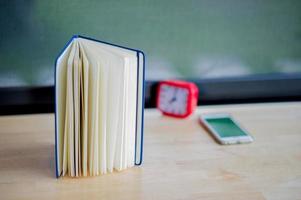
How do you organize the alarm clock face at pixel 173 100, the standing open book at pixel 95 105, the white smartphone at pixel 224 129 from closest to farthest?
the standing open book at pixel 95 105, the white smartphone at pixel 224 129, the alarm clock face at pixel 173 100

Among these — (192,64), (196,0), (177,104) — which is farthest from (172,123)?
(196,0)

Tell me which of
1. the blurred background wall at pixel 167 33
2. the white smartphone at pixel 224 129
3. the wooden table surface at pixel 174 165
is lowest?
the wooden table surface at pixel 174 165

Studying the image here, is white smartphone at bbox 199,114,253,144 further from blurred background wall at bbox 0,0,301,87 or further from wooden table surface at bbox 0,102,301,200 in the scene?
blurred background wall at bbox 0,0,301,87

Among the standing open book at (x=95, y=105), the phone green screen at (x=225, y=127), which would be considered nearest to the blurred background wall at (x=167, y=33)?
the phone green screen at (x=225, y=127)

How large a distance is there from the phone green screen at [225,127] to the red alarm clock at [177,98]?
0.06m

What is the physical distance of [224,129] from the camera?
100 centimetres

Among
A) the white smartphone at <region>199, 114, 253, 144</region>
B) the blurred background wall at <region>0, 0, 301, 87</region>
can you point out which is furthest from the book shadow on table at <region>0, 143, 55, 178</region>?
the white smartphone at <region>199, 114, 253, 144</region>

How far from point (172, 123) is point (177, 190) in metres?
0.28

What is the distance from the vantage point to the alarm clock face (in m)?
1.06

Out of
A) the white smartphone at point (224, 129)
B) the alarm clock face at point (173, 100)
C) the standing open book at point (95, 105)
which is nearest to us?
the standing open book at point (95, 105)

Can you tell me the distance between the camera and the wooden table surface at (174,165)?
77 centimetres

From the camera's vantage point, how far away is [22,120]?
1007mm

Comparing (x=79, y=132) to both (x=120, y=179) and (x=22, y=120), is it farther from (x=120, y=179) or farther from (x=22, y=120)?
(x=22, y=120)

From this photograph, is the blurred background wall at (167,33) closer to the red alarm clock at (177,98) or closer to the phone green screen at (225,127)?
the red alarm clock at (177,98)
